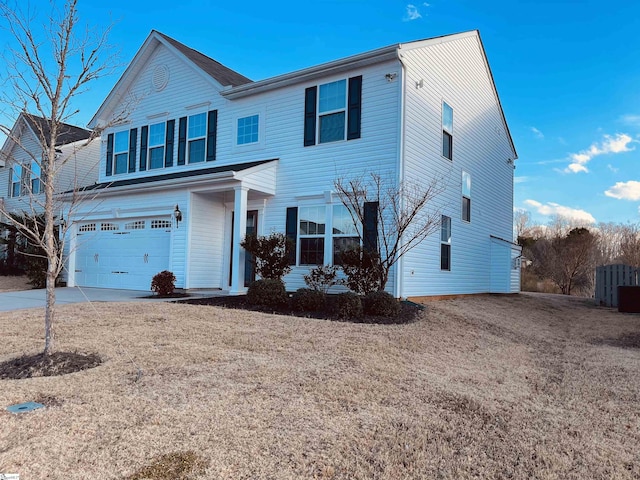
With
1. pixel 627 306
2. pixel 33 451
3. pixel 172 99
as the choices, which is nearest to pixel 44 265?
pixel 172 99

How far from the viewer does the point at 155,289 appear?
1162 centimetres

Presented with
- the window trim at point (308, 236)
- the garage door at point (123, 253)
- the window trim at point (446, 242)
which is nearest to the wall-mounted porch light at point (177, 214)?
the garage door at point (123, 253)

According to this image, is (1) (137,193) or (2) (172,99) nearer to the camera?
(1) (137,193)

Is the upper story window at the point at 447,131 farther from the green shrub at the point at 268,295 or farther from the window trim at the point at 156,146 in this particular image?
the window trim at the point at 156,146

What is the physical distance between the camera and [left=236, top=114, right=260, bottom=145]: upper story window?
1306cm

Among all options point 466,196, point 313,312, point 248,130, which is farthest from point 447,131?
point 313,312

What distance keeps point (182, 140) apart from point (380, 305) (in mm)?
9376

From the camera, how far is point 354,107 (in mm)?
11328

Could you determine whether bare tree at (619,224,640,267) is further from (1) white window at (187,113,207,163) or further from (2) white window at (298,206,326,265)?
(1) white window at (187,113,207,163)

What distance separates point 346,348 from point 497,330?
4.16 m

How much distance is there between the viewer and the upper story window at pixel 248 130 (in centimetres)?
1306

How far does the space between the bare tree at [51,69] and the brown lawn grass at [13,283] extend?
1091 centimetres

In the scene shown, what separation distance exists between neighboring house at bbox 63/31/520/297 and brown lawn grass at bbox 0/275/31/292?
1.74 m

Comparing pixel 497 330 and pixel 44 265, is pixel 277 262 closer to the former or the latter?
pixel 497 330
